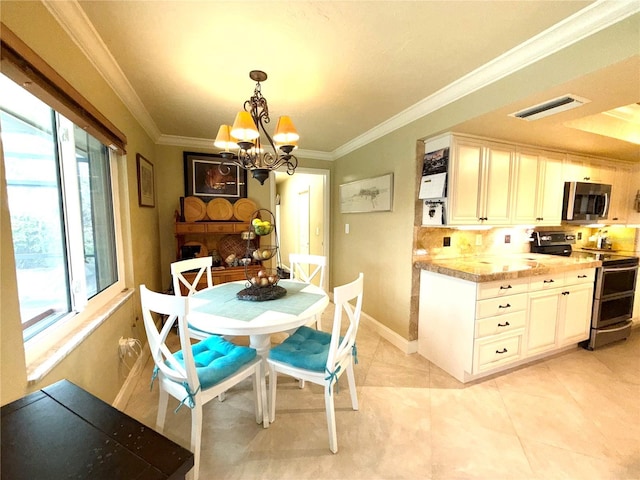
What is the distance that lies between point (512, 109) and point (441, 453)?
7.07 ft

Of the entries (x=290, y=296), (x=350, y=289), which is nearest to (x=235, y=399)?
(x=290, y=296)

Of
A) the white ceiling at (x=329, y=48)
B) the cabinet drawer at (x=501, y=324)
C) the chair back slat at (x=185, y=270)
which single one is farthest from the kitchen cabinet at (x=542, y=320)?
the chair back slat at (x=185, y=270)

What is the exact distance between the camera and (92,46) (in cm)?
145

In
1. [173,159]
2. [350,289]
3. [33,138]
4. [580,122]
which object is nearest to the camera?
[33,138]

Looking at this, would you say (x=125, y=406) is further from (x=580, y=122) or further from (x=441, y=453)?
(x=580, y=122)

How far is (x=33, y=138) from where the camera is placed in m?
1.23

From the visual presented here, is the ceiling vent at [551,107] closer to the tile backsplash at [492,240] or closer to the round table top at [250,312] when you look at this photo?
the tile backsplash at [492,240]

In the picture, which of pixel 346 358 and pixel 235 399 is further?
pixel 235 399

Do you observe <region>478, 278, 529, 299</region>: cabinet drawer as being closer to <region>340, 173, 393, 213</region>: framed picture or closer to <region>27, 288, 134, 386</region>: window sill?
<region>340, 173, 393, 213</region>: framed picture

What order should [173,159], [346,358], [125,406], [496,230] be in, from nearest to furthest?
[346,358] → [125,406] → [496,230] → [173,159]

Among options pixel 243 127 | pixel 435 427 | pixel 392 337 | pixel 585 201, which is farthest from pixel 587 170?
pixel 243 127

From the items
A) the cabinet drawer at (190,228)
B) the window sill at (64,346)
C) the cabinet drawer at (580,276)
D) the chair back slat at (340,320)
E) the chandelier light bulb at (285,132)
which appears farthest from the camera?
the cabinet drawer at (190,228)

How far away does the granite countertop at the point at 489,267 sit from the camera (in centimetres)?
201

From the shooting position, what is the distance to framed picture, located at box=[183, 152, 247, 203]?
10.9 feet
